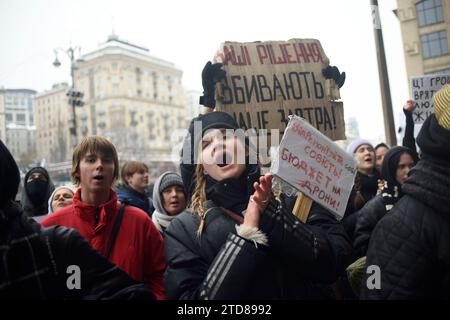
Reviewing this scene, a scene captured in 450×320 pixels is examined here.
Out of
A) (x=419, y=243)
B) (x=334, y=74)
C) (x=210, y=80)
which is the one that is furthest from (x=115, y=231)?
(x=334, y=74)

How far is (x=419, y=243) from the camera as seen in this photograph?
5.51ft

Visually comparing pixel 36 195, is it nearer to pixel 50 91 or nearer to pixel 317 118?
pixel 317 118

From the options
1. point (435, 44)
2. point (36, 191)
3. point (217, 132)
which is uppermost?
point (435, 44)

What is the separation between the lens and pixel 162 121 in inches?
3415

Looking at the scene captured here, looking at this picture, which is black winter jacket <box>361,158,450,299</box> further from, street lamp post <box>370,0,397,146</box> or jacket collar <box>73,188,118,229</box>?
street lamp post <box>370,0,397,146</box>

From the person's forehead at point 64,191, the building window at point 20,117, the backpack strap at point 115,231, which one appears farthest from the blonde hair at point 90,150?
the building window at point 20,117

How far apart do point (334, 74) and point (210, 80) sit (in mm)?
918

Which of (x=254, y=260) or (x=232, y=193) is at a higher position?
(x=232, y=193)

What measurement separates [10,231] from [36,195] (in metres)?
3.24

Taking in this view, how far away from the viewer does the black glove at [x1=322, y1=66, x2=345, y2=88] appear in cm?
321

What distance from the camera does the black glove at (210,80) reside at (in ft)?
9.82

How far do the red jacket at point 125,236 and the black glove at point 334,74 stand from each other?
1689mm

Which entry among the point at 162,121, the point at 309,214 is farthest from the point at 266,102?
the point at 162,121

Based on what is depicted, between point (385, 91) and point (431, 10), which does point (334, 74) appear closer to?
point (431, 10)
